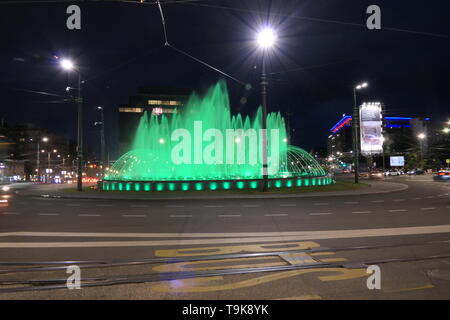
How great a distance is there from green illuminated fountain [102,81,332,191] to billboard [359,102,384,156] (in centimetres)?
1069

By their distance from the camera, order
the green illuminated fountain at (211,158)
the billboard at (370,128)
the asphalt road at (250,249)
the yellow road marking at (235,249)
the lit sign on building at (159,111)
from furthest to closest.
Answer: the lit sign on building at (159,111) → the billboard at (370,128) → the green illuminated fountain at (211,158) → the yellow road marking at (235,249) → the asphalt road at (250,249)

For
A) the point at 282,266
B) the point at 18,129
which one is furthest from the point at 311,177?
the point at 18,129

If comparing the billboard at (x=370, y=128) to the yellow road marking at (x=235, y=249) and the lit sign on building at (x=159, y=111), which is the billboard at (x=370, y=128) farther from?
the lit sign on building at (x=159, y=111)

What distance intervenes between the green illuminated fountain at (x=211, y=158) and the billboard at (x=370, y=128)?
35.1 feet

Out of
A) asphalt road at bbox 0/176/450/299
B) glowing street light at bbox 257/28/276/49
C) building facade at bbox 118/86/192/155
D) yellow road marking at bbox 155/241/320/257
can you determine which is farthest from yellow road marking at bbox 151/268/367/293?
building facade at bbox 118/86/192/155

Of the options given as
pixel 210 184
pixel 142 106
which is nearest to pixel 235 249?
pixel 210 184

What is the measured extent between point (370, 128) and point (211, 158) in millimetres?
25359

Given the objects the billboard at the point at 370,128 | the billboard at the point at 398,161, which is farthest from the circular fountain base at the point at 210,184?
the billboard at the point at 398,161

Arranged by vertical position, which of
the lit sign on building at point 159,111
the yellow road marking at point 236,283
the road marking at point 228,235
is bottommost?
the road marking at point 228,235

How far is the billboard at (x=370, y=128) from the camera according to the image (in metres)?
43.0

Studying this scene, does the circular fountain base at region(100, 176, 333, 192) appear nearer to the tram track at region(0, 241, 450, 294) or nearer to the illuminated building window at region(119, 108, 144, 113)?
the tram track at region(0, 241, 450, 294)

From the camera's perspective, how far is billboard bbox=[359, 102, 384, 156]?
43000mm

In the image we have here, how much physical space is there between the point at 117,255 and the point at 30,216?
29.4 ft

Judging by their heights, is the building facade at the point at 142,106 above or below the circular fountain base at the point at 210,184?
above
